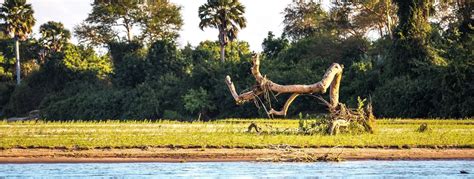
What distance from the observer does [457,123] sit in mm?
44156

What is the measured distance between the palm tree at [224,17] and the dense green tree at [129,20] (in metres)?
18.2

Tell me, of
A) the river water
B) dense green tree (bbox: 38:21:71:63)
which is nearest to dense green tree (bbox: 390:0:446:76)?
the river water

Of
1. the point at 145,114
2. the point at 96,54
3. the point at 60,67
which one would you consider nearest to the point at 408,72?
the point at 145,114

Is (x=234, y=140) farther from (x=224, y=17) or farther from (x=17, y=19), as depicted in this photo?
(x=17, y=19)

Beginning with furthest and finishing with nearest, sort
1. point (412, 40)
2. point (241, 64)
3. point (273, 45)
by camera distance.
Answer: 1. point (273, 45)
2. point (241, 64)
3. point (412, 40)

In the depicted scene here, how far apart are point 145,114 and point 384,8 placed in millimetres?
20520

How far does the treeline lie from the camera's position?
58.5m

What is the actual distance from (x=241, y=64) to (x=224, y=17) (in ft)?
24.8

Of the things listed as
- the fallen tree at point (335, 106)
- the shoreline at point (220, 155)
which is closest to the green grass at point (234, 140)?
the fallen tree at point (335, 106)

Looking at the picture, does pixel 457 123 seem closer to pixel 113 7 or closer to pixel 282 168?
pixel 282 168

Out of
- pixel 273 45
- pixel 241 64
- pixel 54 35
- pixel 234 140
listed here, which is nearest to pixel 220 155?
pixel 234 140

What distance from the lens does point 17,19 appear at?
92500 millimetres

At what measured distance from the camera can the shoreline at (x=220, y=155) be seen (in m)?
26.9

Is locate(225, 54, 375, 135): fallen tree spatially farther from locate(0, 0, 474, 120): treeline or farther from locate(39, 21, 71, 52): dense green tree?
locate(39, 21, 71, 52): dense green tree
